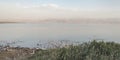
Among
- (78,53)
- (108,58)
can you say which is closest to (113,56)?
(108,58)

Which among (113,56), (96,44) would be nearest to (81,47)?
(96,44)

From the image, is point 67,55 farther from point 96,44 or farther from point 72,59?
point 96,44

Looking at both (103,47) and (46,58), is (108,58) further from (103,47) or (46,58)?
(46,58)

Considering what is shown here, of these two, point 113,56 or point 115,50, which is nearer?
point 113,56

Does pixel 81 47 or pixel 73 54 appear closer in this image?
pixel 73 54

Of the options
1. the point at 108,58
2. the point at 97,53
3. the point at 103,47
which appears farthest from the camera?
the point at 103,47

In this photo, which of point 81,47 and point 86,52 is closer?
point 86,52

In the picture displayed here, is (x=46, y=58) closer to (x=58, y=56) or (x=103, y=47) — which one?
(x=58, y=56)

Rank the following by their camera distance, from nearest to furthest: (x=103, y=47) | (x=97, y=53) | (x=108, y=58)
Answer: (x=108, y=58) → (x=97, y=53) → (x=103, y=47)

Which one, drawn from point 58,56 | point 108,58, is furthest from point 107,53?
point 58,56
